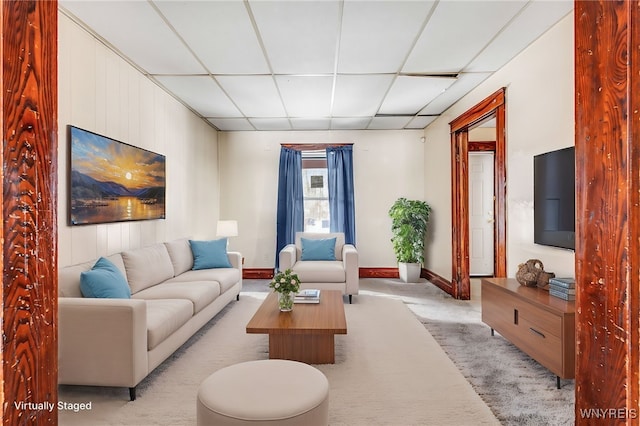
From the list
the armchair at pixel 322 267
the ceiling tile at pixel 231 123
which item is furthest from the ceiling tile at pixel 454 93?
the ceiling tile at pixel 231 123

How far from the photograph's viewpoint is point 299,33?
2910mm

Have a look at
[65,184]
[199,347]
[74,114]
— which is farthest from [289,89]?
[199,347]

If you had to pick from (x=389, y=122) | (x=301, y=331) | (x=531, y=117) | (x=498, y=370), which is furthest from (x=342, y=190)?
(x=498, y=370)

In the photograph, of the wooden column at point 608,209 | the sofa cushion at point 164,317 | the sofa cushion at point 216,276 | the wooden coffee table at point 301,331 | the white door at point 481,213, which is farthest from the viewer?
the white door at point 481,213

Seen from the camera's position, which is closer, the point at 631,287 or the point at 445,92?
the point at 631,287

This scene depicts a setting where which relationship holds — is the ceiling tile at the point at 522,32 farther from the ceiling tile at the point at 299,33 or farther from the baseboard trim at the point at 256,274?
the baseboard trim at the point at 256,274

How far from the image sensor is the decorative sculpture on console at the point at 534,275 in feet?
8.95

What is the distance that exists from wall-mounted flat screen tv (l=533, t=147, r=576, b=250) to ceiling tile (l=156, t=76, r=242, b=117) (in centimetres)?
338

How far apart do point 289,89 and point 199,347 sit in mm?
2971

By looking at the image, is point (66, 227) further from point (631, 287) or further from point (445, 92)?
point (445, 92)

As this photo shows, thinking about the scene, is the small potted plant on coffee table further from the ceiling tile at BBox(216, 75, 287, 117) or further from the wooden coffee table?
the ceiling tile at BBox(216, 75, 287, 117)

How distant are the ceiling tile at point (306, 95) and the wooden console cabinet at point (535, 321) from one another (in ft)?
9.01

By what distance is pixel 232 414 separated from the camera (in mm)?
1426

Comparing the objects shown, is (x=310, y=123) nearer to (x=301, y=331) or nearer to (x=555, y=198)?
(x=555, y=198)
